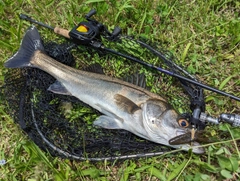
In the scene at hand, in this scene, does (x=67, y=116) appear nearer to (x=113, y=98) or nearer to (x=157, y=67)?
Answer: (x=113, y=98)

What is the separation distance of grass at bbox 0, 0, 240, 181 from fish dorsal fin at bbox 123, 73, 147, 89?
0.33 metres

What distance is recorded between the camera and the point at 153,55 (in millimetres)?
3867

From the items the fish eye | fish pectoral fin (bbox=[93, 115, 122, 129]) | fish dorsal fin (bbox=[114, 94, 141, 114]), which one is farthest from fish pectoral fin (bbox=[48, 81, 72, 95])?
the fish eye

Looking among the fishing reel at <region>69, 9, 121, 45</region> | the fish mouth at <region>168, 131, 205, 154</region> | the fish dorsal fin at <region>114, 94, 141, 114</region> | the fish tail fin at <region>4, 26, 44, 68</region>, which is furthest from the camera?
the fish tail fin at <region>4, 26, 44, 68</region>

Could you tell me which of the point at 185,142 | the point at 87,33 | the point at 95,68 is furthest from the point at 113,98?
the point at 185,142

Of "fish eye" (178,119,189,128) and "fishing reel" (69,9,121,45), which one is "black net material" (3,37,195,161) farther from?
"fish eye" (178,119,189,128)

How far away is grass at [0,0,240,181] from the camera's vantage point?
11.0 ft

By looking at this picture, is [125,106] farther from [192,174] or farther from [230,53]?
[230,53]

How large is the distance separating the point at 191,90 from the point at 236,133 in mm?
636

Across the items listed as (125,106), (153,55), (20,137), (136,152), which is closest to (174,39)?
(153,55)

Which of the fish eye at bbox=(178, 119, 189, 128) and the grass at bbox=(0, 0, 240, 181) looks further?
the grass at bbox=(0, 0, 240, 181)

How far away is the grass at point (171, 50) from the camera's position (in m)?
3.36

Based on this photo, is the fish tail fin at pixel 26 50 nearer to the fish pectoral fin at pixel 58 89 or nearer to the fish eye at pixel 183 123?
the fish pectoral fin at pixel 58 89

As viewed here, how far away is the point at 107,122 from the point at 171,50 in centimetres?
133
